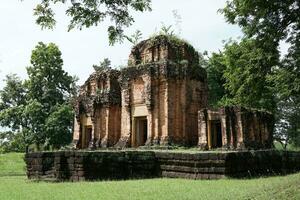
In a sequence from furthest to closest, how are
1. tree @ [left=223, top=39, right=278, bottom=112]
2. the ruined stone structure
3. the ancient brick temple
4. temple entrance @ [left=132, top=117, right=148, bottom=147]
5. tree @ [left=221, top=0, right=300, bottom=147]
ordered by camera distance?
temple entrance @ [left=132, top=117, right=148, bottom=147] < the ancient brick temple < the ruined stone structure < tree @ [left=223, top=39, right=278, bottom=112] < tree @ [left=221, top=0, right=300, bottom=147]

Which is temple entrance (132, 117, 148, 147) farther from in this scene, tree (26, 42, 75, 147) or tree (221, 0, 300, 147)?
tree (26, 42, 75, 147)

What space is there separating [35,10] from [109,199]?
4.14 metres

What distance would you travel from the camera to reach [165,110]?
19.1 meters

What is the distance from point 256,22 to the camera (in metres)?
13.3

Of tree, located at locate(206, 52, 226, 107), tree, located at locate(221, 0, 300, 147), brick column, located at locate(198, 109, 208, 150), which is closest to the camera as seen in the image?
tree, located at locate(221, 0, 300, 147)

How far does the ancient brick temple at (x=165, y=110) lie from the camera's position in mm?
18219

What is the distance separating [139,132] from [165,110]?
103 inches

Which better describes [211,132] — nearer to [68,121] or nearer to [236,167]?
[236,167]

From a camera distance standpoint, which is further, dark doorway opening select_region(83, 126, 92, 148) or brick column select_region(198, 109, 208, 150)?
dark doorway opening select_region(83, 126, 92, 148)

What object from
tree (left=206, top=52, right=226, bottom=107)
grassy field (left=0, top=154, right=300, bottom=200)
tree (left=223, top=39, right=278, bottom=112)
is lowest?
grassy field (left=0, top=154, right=300, bottom=200)

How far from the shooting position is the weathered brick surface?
1195 centimetres

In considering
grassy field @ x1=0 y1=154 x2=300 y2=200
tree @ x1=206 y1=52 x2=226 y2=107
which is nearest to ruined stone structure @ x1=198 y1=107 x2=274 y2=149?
grassy field @ x1=0 y1=154 x2=300 y2=200

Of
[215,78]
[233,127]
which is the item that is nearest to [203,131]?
[233,127]

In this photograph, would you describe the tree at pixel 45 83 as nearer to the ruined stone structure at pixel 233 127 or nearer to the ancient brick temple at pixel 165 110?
the ancient brick temple at pixel 165 110
